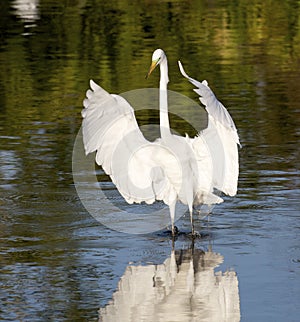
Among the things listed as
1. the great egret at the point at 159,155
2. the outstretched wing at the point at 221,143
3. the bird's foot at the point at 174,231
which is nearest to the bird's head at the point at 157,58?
the great egret at the point at 159,155

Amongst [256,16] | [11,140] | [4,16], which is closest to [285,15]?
[256,16]

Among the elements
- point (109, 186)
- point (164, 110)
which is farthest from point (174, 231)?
point (109, 186)

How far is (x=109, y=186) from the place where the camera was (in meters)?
11.6

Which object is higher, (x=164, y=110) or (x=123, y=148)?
(x=164, y=110)

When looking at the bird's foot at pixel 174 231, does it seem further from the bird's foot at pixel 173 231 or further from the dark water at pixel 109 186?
the dark water at pixel 109 186

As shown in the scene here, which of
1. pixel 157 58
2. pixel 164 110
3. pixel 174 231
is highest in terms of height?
pixel 157 58

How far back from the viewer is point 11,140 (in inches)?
559

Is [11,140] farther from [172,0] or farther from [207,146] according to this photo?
[172,0]

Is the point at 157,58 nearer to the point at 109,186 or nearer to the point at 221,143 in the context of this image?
the point at 221,143

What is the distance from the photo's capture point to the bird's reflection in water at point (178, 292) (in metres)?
7.36

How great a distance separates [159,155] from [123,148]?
0.33 metres

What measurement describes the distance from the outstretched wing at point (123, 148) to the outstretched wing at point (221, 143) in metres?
0.40

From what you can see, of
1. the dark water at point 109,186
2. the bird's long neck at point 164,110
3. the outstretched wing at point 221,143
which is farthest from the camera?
the bird's long neck at point 164,110

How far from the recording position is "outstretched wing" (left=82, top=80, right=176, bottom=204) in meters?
9.12
